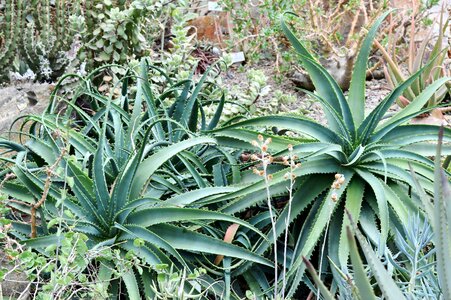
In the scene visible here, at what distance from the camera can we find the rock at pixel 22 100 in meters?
3.52

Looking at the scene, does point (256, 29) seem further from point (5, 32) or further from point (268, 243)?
point (268, 243)

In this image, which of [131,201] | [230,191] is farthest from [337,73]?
[131,201]

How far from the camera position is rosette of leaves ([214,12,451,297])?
2254mm

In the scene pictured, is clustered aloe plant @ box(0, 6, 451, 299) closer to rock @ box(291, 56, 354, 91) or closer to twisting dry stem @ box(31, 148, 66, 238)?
twisting dry stem @ box(31, 148, 66, 238)

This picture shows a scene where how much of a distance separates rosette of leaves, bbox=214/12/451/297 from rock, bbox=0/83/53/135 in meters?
1.50

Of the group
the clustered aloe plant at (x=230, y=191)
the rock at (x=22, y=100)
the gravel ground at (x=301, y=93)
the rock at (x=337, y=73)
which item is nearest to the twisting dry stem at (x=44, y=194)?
the clustered aloe plant at (x=230, y=191)

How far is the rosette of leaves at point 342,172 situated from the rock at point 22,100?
150 cm

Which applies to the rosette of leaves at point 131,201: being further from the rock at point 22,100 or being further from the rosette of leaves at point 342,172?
the rock at point 22,100

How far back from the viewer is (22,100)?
3.61 meters

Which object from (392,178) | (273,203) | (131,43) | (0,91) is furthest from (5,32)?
(392,178)

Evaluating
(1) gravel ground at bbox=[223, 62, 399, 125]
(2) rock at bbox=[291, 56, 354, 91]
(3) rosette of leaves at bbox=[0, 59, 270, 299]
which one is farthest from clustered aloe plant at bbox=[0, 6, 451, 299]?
(2) rock at bbox=[291, 56, 354, 91]

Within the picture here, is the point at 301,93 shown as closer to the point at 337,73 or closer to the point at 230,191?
the point at 337,73

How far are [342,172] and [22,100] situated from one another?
2.13m

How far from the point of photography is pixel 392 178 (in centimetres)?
245
